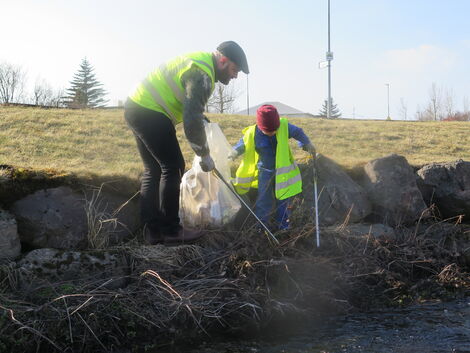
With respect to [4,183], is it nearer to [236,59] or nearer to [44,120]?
[236,59]

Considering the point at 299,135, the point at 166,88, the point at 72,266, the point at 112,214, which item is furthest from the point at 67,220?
the point at 299,135

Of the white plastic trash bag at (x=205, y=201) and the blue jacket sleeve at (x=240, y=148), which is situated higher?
the blue jacket sleeve at (x=240, y=148)

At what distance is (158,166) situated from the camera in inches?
184

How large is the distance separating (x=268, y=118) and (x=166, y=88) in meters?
1.38

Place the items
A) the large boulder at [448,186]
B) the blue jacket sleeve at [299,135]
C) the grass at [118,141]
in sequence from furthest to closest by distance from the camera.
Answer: the large boulder at [448,186] → the grass at [118,141] → the blue jacket sleeve at [299,135]

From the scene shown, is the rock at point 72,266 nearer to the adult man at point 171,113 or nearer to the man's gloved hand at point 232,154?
the adult man at point 171,113

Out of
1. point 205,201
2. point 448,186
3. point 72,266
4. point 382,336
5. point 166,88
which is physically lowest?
point 382,336

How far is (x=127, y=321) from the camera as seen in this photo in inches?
151

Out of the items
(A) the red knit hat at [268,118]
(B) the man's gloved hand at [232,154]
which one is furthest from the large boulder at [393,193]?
(B) the man's gloved hand at [232,154]

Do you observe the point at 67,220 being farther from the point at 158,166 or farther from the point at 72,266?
the point at 158,166

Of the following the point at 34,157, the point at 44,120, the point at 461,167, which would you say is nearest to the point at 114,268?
the point at 34,157

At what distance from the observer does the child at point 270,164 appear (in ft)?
17.6

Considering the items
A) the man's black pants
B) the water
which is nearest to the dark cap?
the man's black pants

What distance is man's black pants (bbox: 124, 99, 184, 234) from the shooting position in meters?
4.38
